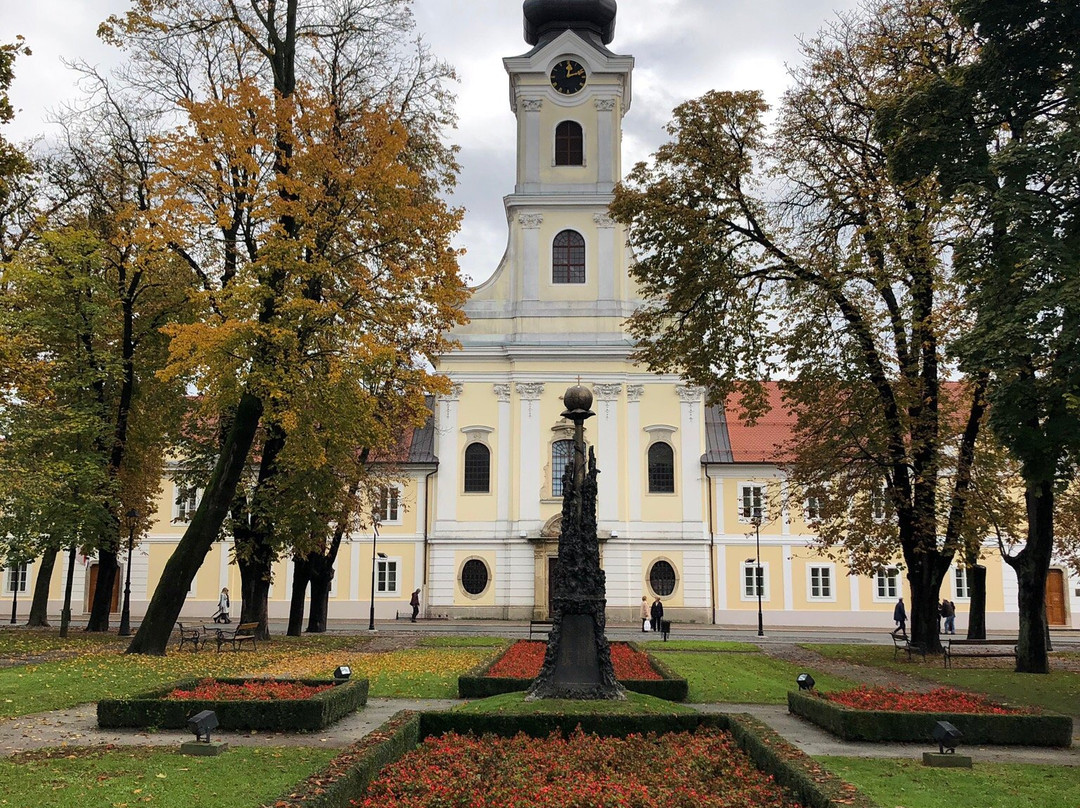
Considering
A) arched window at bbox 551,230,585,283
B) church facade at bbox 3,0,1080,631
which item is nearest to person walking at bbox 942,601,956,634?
church facade at bbox 3,0,1080,631

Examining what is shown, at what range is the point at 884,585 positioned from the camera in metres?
40.9

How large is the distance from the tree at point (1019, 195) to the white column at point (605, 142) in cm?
2507

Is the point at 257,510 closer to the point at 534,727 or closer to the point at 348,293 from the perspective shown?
the point at 348,293

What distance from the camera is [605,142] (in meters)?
41.5

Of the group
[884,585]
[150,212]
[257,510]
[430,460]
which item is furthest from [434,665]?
[884,585]

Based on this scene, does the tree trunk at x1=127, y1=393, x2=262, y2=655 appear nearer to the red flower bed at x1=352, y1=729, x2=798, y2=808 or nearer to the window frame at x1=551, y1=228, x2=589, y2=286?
the red flower bed at x1=352, y1=729, x2=798, y2=808

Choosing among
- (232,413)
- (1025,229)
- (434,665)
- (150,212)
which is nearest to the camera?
(1025,229)

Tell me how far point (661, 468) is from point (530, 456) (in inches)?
217

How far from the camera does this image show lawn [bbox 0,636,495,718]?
49.4 ft

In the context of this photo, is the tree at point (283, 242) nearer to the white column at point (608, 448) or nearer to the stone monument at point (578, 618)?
the stone monument at point (578, 618)

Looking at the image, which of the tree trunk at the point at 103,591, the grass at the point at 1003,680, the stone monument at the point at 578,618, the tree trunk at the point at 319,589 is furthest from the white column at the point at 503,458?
the stone monument at the point at 578,618

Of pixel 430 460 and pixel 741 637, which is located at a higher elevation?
pixel 430 460

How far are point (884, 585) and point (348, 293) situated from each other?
95.5ft

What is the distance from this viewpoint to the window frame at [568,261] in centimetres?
4141
